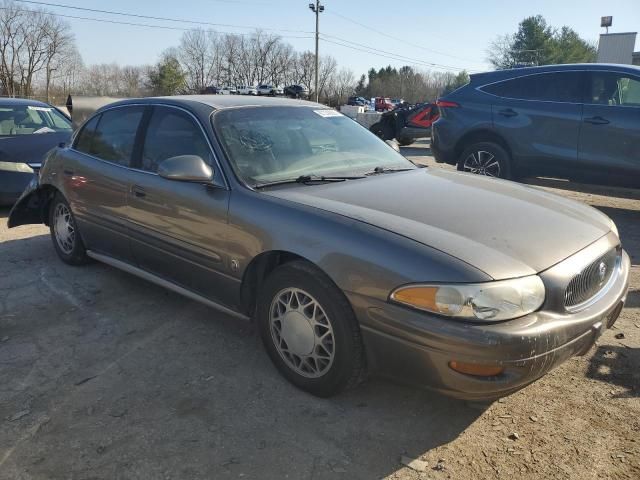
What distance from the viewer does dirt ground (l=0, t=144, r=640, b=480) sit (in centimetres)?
236

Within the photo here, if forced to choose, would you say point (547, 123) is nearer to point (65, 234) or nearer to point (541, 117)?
point (541, 117)

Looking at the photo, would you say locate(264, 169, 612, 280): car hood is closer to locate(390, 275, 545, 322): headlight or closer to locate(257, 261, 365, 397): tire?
locate(390, 275, 545, 322): headlight

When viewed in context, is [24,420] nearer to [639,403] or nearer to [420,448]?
[420,448]

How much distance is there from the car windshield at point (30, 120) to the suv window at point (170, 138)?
5.13m

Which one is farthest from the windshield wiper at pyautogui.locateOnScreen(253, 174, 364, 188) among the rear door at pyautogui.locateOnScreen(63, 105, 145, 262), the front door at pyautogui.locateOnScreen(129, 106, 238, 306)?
the rear door at pyautogui.locateOnScreen(63, 105, 145, 262)

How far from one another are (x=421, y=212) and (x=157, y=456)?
172cm

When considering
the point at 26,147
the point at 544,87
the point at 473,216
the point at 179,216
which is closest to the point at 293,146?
the point at 179,216

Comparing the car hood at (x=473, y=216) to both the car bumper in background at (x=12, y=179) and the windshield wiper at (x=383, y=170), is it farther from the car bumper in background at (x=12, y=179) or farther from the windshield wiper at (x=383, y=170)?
the car bumper in background at (x=12, y=179)

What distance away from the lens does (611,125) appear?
6312mm

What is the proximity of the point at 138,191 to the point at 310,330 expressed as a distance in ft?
5.81

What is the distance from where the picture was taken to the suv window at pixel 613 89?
6277 mm

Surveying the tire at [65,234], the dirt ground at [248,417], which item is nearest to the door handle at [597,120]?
the dirt ground at [248,417]

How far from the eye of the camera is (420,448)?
97.4 inches

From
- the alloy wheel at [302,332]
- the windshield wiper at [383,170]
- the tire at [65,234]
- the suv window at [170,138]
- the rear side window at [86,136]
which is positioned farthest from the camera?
the tire at [65,234]
